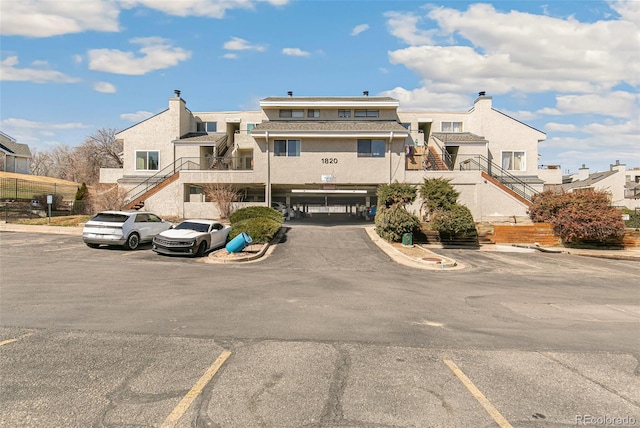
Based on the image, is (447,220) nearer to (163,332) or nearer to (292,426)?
(163,332)

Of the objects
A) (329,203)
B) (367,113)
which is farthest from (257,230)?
(329,203)

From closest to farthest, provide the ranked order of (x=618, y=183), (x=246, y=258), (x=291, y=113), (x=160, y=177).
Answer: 1. (x=246, y=258)
2. (x=160, y=177)
3. (x=291, y=113)
4. (x=618, y=183)

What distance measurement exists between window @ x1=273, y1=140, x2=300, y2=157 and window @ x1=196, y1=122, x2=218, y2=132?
36.0 ft

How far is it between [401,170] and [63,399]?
27.0 metres

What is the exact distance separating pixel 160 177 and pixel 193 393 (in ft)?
104

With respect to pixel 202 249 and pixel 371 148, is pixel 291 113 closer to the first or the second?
pixel 371 148

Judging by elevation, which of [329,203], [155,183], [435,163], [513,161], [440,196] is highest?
[513,161]

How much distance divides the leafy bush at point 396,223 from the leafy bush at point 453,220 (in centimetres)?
118

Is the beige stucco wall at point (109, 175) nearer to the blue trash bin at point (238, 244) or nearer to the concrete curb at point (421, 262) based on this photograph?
the blue trash bin at point (238, 244)

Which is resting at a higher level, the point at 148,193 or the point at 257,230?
the point at 148,193

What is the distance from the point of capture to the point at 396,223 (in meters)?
20.9

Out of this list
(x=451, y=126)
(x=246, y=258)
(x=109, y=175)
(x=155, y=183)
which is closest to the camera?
(x=246, y=258)

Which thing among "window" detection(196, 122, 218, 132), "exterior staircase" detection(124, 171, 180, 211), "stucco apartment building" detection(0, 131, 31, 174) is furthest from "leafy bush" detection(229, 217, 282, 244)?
"stucco apartment building" detection(0, 131, 31, 174)

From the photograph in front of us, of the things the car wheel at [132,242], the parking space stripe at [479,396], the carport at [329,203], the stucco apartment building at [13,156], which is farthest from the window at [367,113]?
the stucco apartment building at [13,156]
